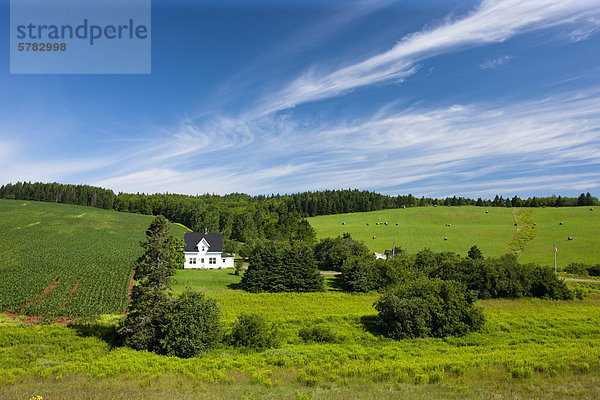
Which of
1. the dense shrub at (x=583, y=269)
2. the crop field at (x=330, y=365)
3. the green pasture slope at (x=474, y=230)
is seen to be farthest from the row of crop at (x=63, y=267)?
the dense shrub at (x=583, y=269)

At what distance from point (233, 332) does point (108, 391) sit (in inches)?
502

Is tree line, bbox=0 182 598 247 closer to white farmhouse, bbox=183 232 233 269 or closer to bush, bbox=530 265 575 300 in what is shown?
white farmhouse, bbox=183 232 233 269

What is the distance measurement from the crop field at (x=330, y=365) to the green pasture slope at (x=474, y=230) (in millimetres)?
60194

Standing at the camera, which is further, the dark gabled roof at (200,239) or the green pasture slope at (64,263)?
the dark gabled roof at (200,239)

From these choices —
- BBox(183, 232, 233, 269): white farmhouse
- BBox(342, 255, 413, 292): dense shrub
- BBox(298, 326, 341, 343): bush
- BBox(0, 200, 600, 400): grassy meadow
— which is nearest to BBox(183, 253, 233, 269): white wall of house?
BBox(183, 232, 233, 269): white farmhouse

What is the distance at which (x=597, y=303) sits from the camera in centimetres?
4203

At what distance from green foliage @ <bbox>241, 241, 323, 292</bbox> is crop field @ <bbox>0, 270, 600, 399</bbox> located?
19108 millimetres

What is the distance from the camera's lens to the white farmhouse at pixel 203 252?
69.9 metres

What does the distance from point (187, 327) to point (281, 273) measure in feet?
103

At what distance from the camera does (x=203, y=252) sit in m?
71.0

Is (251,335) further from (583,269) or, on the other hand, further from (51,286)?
(583,269)

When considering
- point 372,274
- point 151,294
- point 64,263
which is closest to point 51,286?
point 64,263

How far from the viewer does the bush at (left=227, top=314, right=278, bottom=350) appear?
24462 mm

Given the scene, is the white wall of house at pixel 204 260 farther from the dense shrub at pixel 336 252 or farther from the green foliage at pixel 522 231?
the green foliage at pixel 522 231
